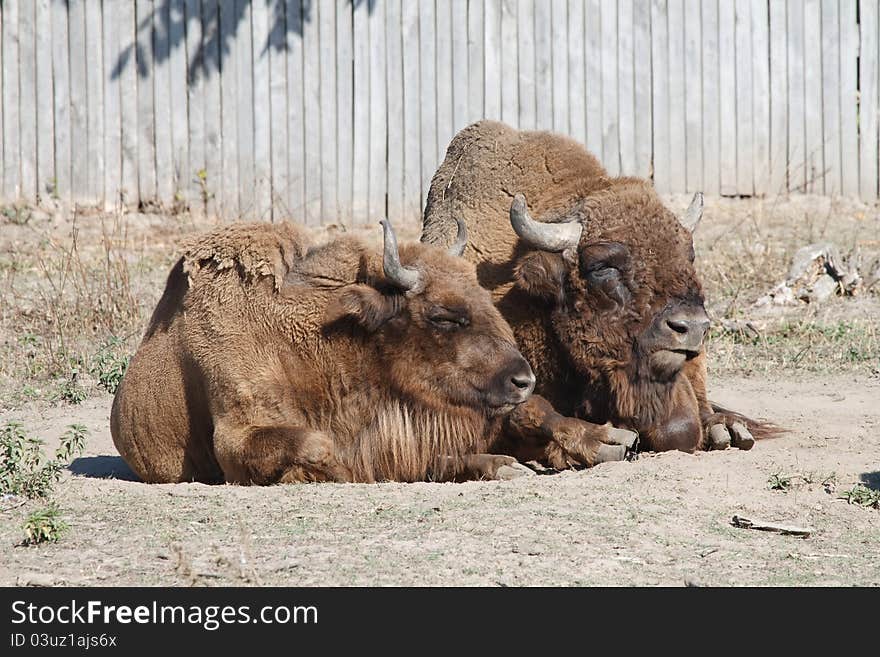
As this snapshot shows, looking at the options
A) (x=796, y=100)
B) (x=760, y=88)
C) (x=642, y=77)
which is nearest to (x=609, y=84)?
(x=642, y=77)

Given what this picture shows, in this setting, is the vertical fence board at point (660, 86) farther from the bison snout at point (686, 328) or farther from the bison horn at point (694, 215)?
the bison snout at point (686, 328)

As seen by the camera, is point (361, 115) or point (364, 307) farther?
point (361, 115)

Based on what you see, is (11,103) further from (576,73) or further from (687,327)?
(687,327)

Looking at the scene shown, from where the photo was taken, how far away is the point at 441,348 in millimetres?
6438

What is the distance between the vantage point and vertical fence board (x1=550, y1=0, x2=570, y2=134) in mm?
13828

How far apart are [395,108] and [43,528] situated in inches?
369

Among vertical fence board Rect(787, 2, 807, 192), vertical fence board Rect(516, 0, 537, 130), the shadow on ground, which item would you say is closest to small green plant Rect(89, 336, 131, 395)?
the shadow on ground

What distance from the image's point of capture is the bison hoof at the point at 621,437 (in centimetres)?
668

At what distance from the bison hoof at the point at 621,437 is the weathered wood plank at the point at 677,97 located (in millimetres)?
7847

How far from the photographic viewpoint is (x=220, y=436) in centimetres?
629

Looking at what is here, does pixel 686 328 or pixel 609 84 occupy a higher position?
pixel 609 84

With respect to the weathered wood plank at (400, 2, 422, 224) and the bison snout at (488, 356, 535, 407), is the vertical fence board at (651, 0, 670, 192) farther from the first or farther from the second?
the bison snout at (488, 356, 535, 407)

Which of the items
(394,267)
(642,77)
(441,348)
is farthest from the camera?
(642,77)
